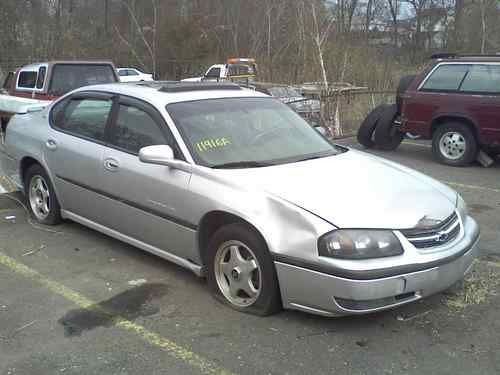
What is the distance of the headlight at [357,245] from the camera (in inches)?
136

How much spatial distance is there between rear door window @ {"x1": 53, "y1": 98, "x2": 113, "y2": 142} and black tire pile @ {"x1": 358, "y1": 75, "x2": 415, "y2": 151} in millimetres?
6812

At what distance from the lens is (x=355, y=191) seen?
12.7ft

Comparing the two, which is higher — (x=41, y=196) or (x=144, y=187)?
(x=144, y=187)

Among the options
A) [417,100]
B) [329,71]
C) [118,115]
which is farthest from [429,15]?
[118,115]

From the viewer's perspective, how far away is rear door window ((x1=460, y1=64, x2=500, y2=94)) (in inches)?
360

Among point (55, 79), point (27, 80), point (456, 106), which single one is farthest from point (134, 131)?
point (27, 80)

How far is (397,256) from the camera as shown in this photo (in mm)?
3482

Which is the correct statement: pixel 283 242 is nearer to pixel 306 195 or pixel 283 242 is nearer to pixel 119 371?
pixel 306 195

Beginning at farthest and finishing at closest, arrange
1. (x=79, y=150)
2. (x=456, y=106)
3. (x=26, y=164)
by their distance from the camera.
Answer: (x=456, y=106)
(x=26, y=164)
(x=79, y=150)

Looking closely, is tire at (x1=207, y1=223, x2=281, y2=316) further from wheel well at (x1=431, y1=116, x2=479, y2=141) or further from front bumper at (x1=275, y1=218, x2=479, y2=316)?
wheel well at (x1=431, y1=116, x2=479, y2=141)

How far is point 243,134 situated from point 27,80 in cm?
884

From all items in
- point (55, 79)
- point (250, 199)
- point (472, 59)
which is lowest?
point (250, 199)

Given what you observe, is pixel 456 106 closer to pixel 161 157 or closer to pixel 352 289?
pixel 161 157

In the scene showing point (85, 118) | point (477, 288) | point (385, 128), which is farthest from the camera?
point (385, 128)
